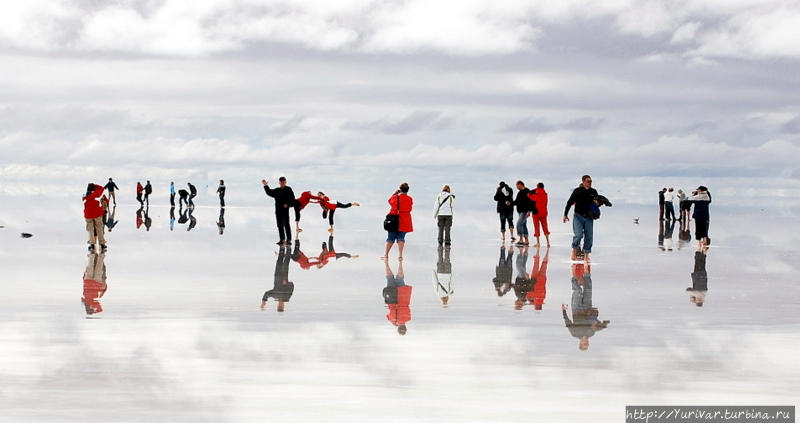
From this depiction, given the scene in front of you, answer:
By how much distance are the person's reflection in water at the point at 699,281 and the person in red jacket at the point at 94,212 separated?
482 inches

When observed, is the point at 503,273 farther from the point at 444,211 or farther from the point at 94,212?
the point at 94,212

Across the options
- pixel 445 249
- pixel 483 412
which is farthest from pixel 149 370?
pixel 445 249

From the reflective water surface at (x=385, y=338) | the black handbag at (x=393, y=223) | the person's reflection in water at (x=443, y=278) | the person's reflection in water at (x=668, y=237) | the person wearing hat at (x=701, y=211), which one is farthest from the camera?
the person's reflection in water at (x=668, y=237)

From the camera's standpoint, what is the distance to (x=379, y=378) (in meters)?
8.12

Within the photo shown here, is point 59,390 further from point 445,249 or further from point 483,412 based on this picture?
point 445,249

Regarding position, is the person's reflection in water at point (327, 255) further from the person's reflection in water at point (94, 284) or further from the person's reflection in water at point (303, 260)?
the person's reflection in water at point (94, 284)

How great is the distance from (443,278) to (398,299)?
3.26 m

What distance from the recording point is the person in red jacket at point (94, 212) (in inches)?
878

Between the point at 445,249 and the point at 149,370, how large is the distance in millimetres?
16710

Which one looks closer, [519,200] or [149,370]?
[149,370]

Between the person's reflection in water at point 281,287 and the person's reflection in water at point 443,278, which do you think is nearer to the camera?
the person's reflection in water at point 281,287

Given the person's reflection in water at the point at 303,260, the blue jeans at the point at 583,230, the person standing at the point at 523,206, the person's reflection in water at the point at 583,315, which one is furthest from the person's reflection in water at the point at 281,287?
the person standing at the point at 523,206

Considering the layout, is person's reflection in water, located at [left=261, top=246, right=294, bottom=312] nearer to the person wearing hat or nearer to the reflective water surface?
the reflective water surface

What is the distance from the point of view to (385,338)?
33.3 ft
